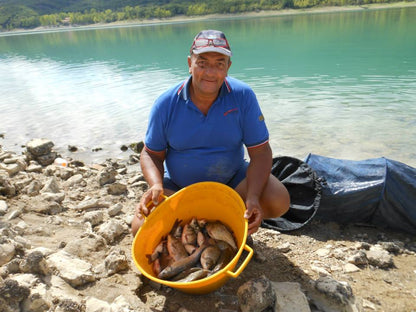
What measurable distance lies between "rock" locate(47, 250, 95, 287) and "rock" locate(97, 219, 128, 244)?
1.60 ft

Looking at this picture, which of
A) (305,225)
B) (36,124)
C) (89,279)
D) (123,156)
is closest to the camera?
(89,279)

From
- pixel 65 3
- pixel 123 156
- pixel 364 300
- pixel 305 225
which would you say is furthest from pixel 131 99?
pixel 65 3

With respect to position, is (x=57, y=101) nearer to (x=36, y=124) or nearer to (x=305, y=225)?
(x=36, y=124)

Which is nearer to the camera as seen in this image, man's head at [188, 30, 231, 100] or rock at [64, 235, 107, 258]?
man's head at [188, 30, 231, 100]

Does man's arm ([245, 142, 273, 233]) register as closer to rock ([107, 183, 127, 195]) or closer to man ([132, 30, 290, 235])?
man ([132, 30, 290, 235])

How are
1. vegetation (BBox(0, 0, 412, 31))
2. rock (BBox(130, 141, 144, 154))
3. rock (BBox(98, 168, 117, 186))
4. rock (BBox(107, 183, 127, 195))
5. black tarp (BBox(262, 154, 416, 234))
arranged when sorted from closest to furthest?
1. black tarp (BBox(262, 154, 416, 234))
2. rock (BBox(107, 183, 127, 195))
3. rock (BBox(98, 168, 117, 186))
4. rock (BBox(130, 141, 144, 154))
5. vegetation (BBox(0, 0, 412, 31))

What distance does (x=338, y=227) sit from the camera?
3244 mm

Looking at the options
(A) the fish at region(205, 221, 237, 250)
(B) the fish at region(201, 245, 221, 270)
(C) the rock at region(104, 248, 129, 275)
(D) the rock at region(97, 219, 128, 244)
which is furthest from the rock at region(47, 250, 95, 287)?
(A) the fish at region(205, 221, 237, 250)

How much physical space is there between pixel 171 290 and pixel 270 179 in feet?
3.66

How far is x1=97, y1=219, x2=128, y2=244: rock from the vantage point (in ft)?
9.57

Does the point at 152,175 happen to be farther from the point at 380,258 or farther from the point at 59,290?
the point at 380,258

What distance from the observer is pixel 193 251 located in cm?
241

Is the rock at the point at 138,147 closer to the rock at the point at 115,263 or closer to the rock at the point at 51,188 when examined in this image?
the rock at the point at 51,188

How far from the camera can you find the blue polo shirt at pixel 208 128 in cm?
261
